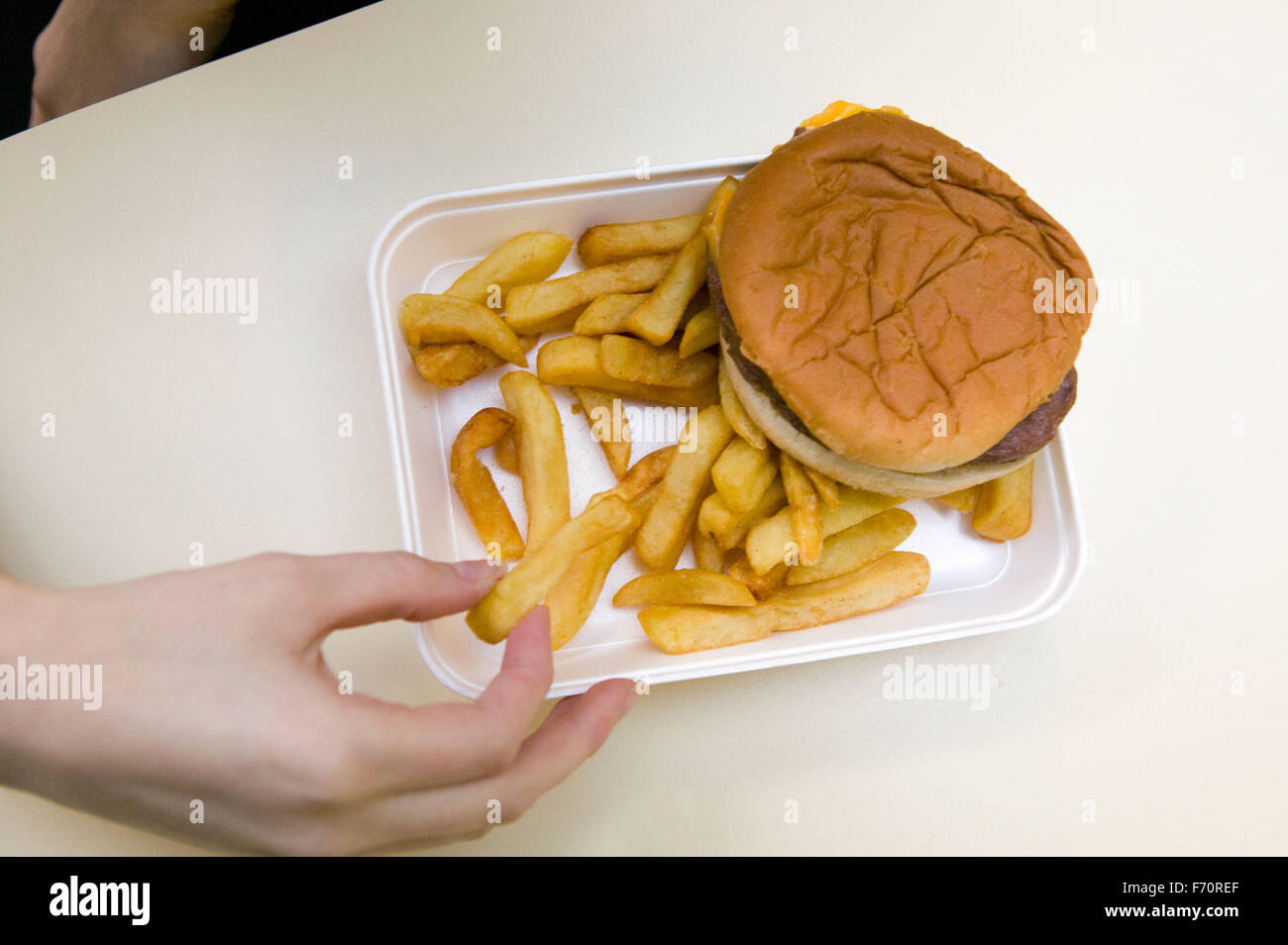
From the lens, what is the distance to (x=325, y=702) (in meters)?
1.00

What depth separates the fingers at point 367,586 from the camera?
1.06m

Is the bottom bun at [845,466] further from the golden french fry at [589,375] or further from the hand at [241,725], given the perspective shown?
the hand at [241,725]

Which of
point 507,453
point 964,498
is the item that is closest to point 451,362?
point 507,453

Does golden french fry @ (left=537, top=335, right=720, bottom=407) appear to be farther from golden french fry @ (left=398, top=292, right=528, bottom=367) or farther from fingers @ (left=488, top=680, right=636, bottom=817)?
fingers @ (left=488, top=680, right=636, bottom=817)

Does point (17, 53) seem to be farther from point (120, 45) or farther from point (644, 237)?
point (644, 237)

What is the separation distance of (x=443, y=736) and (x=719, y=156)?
58.8 inches

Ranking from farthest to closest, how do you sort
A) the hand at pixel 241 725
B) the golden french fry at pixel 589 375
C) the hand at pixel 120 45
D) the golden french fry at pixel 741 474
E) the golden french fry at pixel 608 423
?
1. the hand at pixel 120 45
2. the golden french fry at pixel 608 423
3. the golden french fry at pixel 589 375
4. the golden french fry at pixel 741 474
5. the hand at pixel 241 725

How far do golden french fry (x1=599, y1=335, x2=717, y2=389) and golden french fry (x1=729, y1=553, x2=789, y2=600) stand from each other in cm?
36

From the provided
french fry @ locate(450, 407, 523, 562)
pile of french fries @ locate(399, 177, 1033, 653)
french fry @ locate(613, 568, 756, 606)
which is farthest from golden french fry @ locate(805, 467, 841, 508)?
french fry @ locate(450, 407, 523, 562)

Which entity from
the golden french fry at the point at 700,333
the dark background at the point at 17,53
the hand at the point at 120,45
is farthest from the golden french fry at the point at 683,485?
the dark background at the point at 17,53

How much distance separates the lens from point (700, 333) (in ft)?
5.28

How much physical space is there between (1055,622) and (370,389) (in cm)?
157

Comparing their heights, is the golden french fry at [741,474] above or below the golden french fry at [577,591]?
above

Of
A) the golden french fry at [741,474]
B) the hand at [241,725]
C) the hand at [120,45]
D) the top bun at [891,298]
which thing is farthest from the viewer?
the hand at [120,45]
